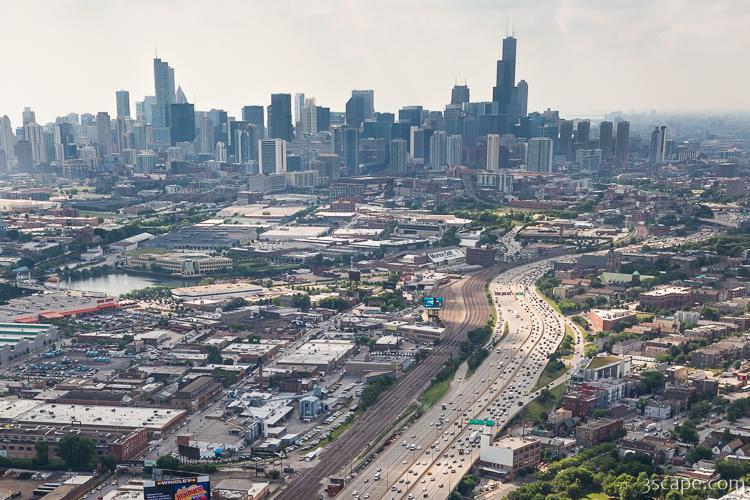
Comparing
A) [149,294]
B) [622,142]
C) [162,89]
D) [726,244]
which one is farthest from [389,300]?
[162,89]

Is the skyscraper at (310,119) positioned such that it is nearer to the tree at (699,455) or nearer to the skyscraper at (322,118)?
the skyscraper at (322,118)

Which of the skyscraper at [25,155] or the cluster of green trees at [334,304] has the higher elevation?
the skyscraper at [25,155]

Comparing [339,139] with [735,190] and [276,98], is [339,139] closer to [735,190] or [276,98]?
[276,98]

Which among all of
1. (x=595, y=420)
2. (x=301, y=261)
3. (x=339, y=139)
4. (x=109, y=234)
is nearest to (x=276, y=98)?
(x=339, y=139)

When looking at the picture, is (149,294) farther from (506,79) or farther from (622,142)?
(506,79)

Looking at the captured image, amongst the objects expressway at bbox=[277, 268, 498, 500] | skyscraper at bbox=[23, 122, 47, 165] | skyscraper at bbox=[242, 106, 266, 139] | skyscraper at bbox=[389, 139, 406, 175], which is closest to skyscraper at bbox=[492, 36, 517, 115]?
skyscraper at bbox=[389, 139, 406, 175]

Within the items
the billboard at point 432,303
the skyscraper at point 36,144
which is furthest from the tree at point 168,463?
the skyscraper at point 36,144
